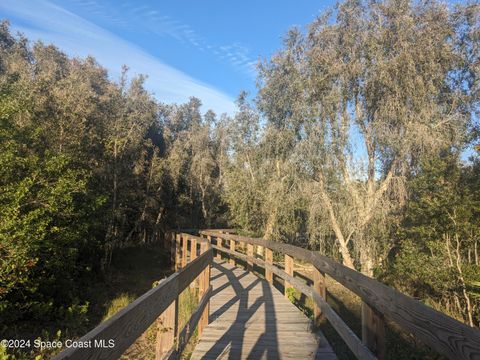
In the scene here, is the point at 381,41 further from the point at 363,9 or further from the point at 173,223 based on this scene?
the point at 173,223

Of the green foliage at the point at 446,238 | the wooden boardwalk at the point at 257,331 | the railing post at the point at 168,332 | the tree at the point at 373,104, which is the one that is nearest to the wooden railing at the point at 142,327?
the railing post at the point at 168,332

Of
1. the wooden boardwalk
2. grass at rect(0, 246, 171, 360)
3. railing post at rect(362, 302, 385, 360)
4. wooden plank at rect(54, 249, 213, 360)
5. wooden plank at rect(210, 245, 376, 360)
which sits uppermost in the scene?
wooden plank at rect(54, 249, 213, 360)

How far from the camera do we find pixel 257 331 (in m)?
4.64

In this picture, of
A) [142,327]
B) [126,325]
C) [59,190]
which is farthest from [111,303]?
[126,325]

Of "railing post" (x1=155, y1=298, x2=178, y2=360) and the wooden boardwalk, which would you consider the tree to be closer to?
the wooden boardwalk

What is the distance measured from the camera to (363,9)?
47.3 ft

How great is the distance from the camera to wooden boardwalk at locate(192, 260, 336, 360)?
3.87 meters

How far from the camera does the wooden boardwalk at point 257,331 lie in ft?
12.7

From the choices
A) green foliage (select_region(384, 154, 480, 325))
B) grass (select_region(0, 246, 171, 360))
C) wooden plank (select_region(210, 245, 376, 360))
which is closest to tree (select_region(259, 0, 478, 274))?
green foliage (select_region(384, 154, 480, 325))

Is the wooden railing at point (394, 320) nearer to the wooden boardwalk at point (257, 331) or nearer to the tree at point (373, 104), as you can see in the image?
the wooden boardwalk at point (257, 331)

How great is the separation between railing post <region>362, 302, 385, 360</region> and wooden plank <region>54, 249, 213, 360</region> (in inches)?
50.9

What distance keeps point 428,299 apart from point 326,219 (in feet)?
17.4

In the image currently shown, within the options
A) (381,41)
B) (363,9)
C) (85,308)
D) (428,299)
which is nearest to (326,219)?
(428,299)

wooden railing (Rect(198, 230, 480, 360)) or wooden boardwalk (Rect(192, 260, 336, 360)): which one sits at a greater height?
wooden railing (Rect(198, 230, 480, 360))
